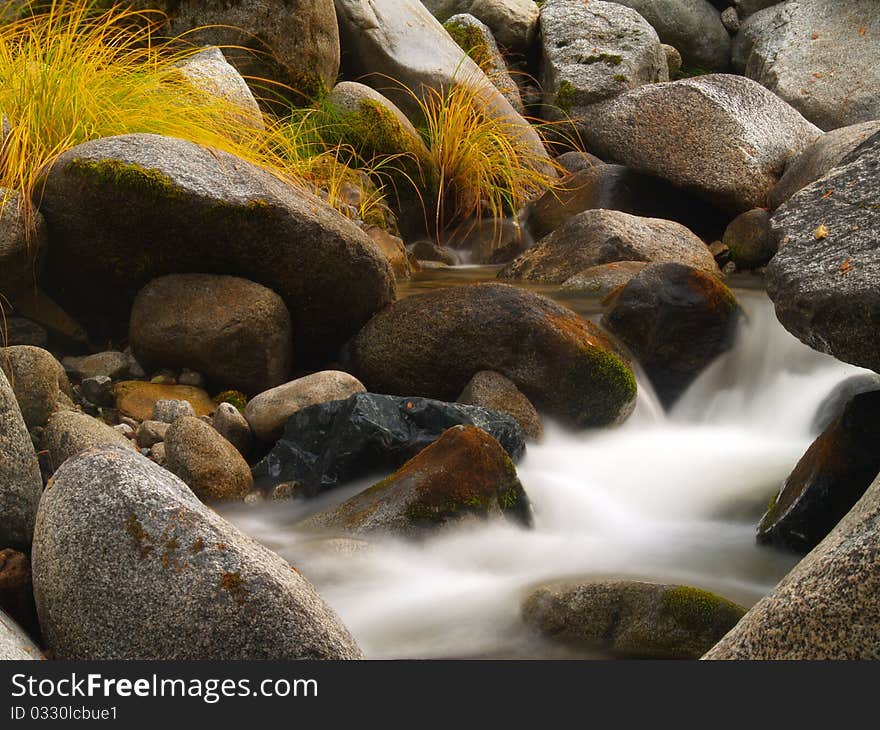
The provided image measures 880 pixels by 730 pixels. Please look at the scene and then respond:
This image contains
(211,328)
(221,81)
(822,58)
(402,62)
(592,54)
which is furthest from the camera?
(822,58)

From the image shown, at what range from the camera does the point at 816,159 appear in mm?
9008

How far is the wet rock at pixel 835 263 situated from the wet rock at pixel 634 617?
833 millimetres

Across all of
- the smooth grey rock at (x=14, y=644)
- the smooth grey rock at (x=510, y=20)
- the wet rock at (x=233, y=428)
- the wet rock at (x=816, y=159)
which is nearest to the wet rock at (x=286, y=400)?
the wet rock at (x=233, y=428)

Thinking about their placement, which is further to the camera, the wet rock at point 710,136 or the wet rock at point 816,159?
the wet rock at point 710,136

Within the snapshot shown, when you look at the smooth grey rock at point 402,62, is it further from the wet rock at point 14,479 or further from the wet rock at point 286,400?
the wet rock at point 14,479

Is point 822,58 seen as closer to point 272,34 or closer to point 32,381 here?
point 272,34

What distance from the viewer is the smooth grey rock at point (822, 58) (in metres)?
13.2

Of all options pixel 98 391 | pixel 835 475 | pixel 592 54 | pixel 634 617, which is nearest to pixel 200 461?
pixel 98 391

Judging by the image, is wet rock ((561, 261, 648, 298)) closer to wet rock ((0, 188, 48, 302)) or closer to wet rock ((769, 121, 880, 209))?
wet rock ((769, 121, 880, 209))

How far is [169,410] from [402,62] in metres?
6.30

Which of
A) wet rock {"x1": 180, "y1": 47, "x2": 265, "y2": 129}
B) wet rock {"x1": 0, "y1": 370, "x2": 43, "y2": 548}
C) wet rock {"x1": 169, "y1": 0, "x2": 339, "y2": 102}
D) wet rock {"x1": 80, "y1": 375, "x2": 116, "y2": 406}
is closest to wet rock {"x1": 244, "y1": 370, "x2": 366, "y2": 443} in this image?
wet rock {"x1": 80, "y1": 375, "x2": 116, "y2": 406}

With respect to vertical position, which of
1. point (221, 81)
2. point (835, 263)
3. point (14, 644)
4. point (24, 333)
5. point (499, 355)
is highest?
point (835, 263)

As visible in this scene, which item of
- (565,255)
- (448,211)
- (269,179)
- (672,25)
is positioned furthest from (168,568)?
(672,25)

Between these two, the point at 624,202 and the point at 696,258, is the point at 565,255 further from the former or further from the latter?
the point at 624,202
